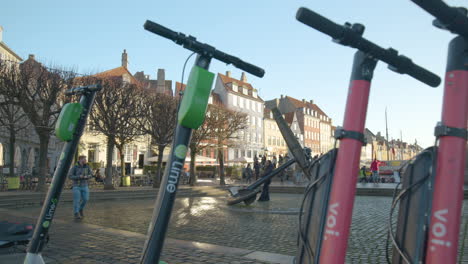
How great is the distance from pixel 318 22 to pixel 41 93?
21.9 meters

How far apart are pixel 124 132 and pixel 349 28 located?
24.0m

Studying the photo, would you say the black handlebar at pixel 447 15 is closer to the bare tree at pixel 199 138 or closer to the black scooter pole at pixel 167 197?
the black scooter pole at pixel 167 197

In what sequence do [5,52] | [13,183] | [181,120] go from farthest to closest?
[5,52], [13,183], [181,120]

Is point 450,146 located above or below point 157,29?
below

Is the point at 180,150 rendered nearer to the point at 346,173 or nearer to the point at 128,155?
the point at 346,173

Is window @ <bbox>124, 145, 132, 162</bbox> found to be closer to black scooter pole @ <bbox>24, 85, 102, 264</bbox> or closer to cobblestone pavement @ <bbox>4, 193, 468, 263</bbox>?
cobblestone pavement @ <bbox>4, 193, 468, 263</bbox>

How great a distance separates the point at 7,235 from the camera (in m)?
5.45

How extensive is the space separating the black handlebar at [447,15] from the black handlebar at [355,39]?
0.98ft

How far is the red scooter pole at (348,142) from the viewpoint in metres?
2.05

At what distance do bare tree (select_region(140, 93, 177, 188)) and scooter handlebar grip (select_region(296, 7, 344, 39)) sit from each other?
23.9m

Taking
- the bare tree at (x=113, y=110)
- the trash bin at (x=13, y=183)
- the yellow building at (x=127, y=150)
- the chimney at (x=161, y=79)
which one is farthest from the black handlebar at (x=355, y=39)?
the chimney at (x=161, y=79)

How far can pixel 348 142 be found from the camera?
2133mm

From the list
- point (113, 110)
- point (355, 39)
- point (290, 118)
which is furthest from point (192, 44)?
point (290, 118)

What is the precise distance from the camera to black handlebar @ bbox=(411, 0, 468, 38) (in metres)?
1.85
